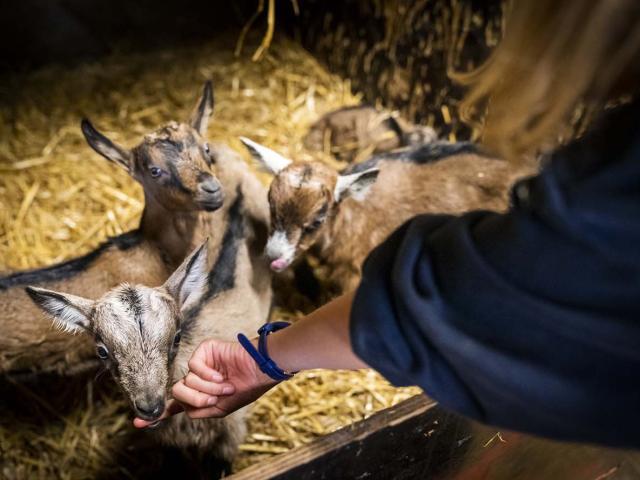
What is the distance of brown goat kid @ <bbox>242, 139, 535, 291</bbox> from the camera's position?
10.7ft

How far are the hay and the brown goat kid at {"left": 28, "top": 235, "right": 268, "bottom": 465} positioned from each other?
1.40ft

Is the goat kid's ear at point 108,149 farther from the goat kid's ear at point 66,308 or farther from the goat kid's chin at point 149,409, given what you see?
the goat kid's chin at point 149,409

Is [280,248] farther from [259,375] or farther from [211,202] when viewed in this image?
[259,375]

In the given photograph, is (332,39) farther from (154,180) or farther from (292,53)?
(154,180)

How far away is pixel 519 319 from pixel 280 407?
225 cm

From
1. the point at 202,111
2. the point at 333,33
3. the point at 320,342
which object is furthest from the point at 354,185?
the point at 333,33

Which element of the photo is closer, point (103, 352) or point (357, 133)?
point (103, 352)

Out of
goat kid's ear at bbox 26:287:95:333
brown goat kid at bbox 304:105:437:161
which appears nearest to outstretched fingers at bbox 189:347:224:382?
goat kid's ear at bbox 26:287:95:333

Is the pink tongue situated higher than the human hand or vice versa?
the human hand

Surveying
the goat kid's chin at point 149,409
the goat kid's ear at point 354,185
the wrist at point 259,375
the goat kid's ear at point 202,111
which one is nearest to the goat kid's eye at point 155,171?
the goat kid's ear at point 202,111

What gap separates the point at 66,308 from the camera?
2.32 metres

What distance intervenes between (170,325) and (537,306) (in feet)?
5.16

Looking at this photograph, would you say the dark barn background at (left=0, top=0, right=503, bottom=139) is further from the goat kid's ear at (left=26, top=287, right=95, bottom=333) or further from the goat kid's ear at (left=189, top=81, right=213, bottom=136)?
the goat kid's ear at (left=26, top=287, right=95, bottom=333)

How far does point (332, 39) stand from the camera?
516cm
